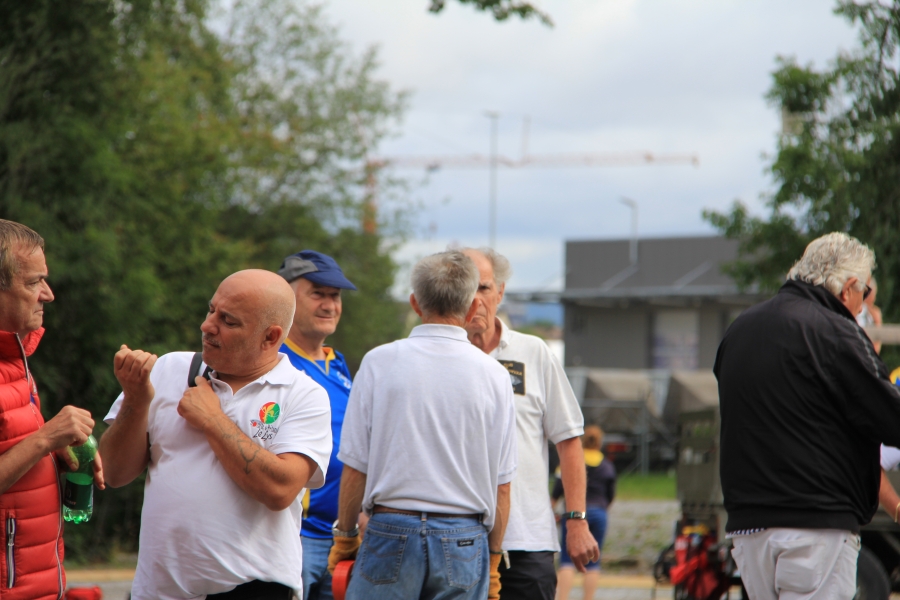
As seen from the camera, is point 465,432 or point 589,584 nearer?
point 465,432

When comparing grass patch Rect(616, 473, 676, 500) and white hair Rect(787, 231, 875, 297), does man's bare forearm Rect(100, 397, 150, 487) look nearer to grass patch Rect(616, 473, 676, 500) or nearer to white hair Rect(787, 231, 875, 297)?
white hair Rect(787, 231, 875, 297)

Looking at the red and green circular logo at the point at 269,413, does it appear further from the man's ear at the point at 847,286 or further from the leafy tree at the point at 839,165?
the leafy tree at the point at 839,165

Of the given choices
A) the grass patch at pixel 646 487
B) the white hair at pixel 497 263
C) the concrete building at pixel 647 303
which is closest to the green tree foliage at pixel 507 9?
the white hair at pixel 497 263

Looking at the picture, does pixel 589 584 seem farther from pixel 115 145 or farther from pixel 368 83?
pixel 368 83

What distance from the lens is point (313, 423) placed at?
2.99 m

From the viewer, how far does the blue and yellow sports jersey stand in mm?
4387

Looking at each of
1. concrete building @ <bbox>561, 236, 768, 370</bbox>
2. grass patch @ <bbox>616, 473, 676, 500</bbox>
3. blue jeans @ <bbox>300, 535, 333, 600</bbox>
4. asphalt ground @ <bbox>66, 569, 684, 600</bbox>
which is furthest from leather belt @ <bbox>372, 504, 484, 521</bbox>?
concrete building @ <bbox>561, 236, 768, 370</bbox>

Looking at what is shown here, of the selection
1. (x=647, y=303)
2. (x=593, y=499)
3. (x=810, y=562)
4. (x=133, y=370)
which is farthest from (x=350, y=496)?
(x=647, y=303)

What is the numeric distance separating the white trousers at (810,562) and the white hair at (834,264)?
3.15 feet

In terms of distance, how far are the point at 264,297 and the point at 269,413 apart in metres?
0.35

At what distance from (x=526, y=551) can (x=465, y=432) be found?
3.43 feet

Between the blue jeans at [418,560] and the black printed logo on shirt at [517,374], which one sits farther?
the black printed logo on shirt at [517,374]

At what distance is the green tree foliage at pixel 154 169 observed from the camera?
424 inches

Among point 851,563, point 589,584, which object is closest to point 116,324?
point 589,584
